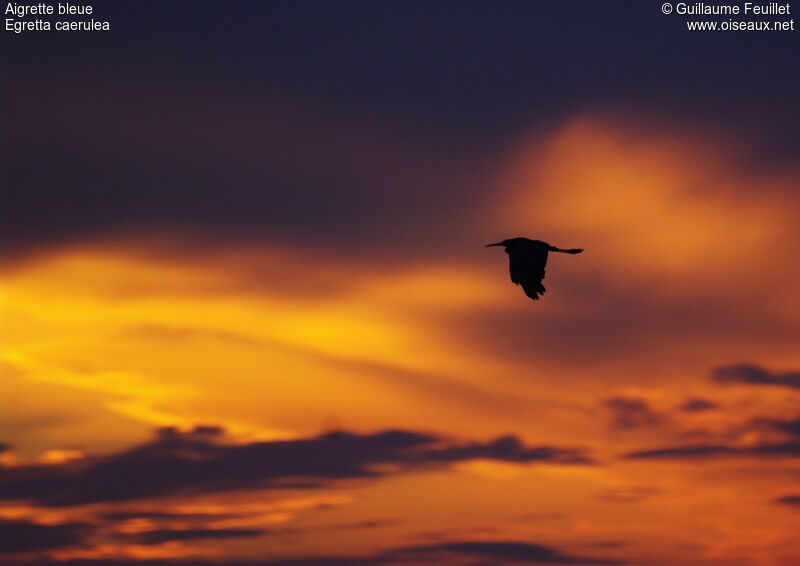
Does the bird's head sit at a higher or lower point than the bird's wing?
higher

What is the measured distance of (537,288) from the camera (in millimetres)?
29938

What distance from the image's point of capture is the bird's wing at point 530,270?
2992 centimetres

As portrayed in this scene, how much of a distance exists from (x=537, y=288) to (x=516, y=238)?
2.82 metres

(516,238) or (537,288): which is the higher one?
(516,238)

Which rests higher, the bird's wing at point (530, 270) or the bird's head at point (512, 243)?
the bird's head at point (512, 243)

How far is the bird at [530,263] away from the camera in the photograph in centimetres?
2995

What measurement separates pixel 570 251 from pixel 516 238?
225cm

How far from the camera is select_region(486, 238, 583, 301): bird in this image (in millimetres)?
29953

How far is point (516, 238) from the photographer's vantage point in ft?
104

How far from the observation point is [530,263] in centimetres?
3031

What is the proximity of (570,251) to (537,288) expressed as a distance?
248cm

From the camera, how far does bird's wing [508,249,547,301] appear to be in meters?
29.9

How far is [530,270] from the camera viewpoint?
30219mm

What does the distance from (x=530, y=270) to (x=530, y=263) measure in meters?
0.29
